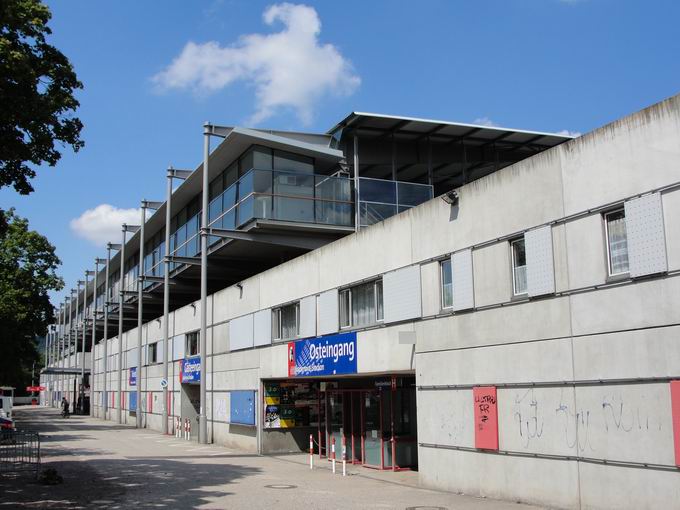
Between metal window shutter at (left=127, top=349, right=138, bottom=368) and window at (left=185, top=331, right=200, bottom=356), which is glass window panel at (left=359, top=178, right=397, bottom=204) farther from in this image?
metal window shutter at (left=127, top=349, right=138, bottom=368)

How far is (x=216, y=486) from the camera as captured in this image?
16.3m

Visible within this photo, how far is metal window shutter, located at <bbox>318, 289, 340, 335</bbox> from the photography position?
20.2 metres

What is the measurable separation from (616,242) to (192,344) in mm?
25278

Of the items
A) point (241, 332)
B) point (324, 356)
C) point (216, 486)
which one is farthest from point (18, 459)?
A: point (324, 356)

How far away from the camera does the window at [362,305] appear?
18.4 m

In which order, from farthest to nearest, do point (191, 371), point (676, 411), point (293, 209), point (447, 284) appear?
point (191, 371) → point (293, 209) → point (447, 284) → point (676, 411)

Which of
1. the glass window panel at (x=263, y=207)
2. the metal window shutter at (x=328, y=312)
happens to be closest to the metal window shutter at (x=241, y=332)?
the glass window panel at (x=263, y=207)

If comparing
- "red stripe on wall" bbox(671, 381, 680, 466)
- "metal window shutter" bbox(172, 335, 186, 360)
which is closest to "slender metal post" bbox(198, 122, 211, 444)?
"metal window shutter" bbox(172, 335, 186, 360)

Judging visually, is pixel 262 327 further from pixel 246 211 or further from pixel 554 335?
pixel 554 335

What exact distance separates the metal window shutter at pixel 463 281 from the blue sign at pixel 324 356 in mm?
4612

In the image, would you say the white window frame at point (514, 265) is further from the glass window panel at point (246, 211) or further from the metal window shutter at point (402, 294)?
the glass window panel at point (246, 211)

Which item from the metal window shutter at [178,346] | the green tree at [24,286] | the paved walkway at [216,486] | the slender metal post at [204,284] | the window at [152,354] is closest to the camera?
the paved walkway at [216,486]

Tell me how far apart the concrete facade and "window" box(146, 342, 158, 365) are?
2581cm

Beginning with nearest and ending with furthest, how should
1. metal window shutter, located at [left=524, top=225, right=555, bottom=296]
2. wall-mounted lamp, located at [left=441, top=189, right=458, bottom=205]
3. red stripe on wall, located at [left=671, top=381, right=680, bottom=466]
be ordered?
red stripe on wall, located at [left=671, top=381, right=680, bottom=466], metal window shutter, located at [left=524, top=225, right=555, bottom=296], wall-mounted lamp, located at [left=441, top=189, right=458, bottom=205]
